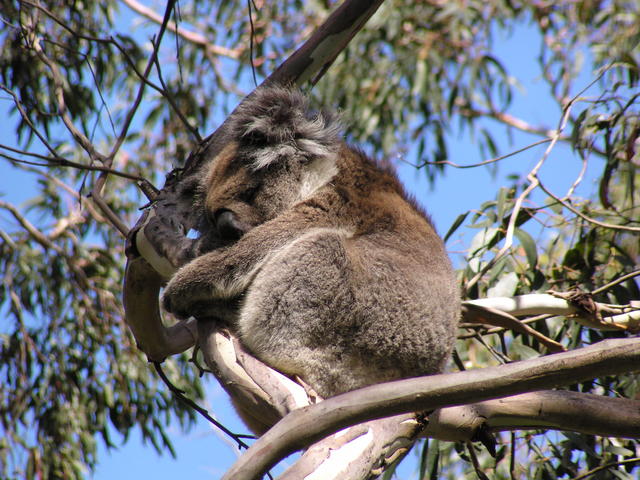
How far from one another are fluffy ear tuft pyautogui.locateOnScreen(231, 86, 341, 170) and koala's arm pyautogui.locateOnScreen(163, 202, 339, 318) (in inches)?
16.4

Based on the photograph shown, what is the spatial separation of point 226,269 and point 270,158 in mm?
594

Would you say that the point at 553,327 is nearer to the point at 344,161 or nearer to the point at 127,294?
the point at 344,161

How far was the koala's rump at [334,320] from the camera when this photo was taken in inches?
94.7

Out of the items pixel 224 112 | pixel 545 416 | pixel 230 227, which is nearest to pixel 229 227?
pixel 230 227

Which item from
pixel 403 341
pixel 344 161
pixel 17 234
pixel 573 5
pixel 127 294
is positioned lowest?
pixel 403 341

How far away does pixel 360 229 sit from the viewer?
277 cm

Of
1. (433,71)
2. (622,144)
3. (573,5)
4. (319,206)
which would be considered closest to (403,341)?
(319,206)

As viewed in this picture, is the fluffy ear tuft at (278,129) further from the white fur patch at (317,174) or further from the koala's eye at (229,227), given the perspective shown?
the koala's eye at (229,227)

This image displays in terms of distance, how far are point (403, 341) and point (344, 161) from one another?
2.86ft

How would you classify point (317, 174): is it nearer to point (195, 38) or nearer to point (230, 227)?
point (230, 227)

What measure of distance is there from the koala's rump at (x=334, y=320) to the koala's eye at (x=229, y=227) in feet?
0.80

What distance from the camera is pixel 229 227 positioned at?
8.80ft

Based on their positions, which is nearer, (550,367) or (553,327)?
(550,367)

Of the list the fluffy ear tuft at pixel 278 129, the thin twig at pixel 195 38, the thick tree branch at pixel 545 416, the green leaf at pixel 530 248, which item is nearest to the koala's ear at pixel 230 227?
the fluffy ear tuft at pixel 278 129
